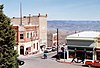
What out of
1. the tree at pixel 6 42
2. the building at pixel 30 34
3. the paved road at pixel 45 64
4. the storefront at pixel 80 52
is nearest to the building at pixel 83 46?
the storefront at pixel 80 52

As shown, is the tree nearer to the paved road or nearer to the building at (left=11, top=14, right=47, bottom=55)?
the paved road

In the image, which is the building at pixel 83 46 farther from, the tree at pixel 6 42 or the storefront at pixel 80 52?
the tree at pixel 6 42

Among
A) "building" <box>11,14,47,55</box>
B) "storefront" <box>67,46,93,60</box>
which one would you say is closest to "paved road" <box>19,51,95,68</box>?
"storefront" <box>67,46,93,60</box>

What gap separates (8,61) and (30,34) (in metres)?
32.8

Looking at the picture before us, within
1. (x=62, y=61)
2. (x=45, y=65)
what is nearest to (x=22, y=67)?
(x=45, y=65)

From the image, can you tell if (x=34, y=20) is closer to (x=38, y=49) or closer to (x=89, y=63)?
(x=38, y=49)

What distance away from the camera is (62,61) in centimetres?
5425

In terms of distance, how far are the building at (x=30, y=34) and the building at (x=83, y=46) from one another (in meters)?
13.2

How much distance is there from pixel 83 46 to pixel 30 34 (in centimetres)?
1739

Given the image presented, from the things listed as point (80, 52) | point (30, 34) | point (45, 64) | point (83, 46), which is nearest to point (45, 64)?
point (45, 64)

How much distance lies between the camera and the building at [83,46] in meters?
52.6

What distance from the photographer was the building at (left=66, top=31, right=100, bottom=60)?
52562mm

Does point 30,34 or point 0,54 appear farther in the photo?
point 30,34

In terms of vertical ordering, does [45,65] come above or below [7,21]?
below
